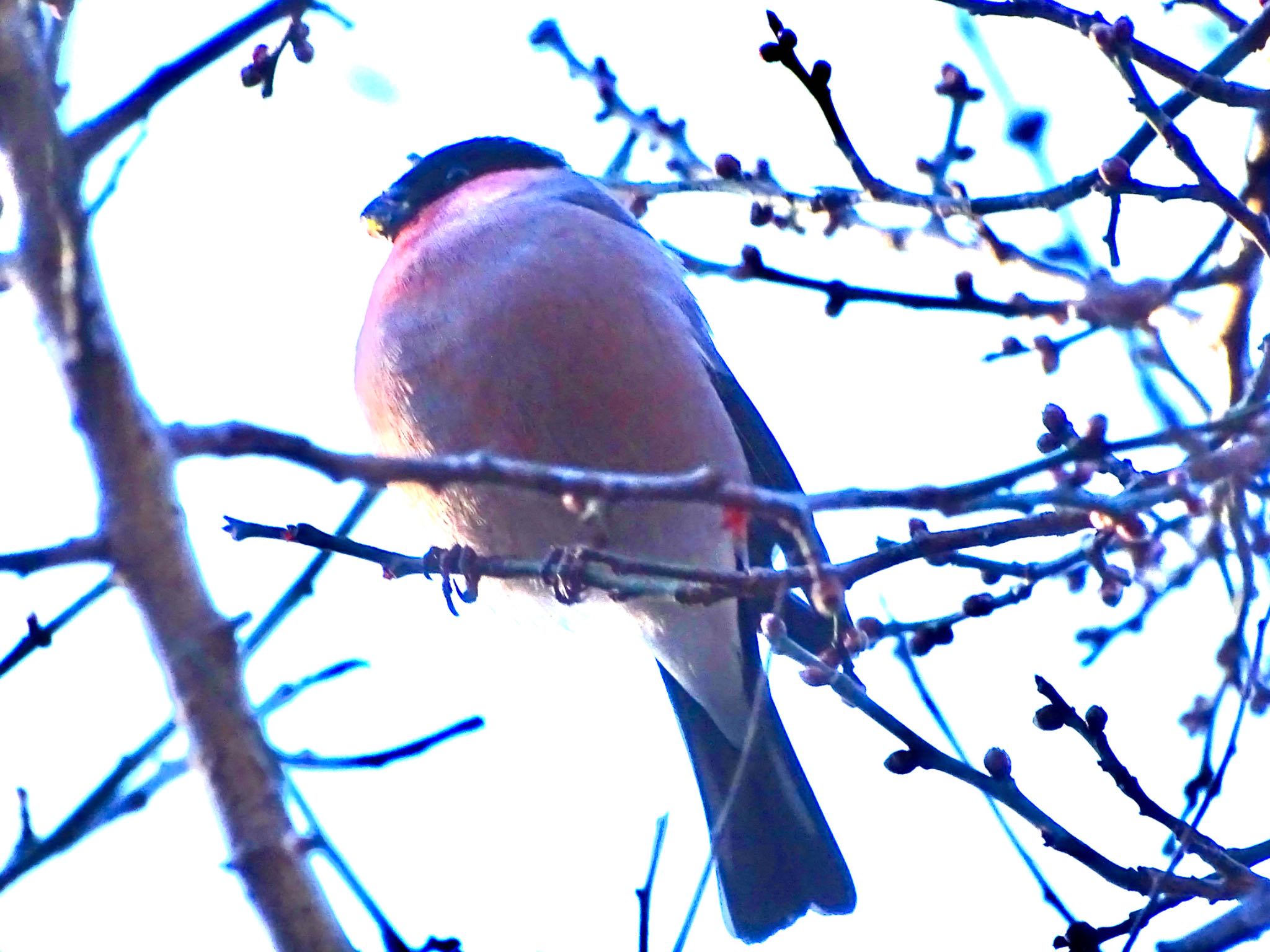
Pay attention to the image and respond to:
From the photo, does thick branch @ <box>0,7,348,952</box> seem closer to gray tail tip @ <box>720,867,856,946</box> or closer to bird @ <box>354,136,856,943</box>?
bird @ <box>354,136,856,943</box>

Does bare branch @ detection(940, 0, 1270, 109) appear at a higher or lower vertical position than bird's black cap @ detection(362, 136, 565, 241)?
lower

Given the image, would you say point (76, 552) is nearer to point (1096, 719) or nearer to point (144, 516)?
point (144, 516)

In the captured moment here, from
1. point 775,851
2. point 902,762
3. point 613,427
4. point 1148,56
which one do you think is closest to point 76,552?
point 902,762

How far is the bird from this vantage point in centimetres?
346

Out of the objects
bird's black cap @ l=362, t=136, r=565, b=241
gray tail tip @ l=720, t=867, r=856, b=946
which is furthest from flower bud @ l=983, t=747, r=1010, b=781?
bird's black cap @ l=362, t=136, r=565, b=241

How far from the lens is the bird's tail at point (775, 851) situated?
147 inches

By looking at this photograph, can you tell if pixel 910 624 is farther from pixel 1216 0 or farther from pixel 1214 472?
pixel 1216 0

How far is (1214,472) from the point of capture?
6.33ft

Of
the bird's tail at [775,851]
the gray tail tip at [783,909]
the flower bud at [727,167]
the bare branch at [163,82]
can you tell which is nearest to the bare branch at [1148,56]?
the flower bud at [727,167]

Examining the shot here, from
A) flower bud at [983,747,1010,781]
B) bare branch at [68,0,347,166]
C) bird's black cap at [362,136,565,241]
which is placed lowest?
flower bud at [983,747,1010,781]

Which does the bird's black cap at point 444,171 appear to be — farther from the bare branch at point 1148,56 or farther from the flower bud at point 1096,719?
the flower bud at point 1096,719

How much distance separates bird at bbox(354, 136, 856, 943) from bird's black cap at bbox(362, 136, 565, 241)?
36cm

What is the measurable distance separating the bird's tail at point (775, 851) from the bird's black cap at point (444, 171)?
1.65 meters

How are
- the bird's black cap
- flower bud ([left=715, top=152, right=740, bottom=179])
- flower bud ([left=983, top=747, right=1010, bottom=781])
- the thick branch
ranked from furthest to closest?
1. the bird's black cap
2. flower bud ([left=715, top=152, right=740, bottom=179])
3. flower bud ([left=983, top=747, right=1010, bottom=781])
4. the thick branch
